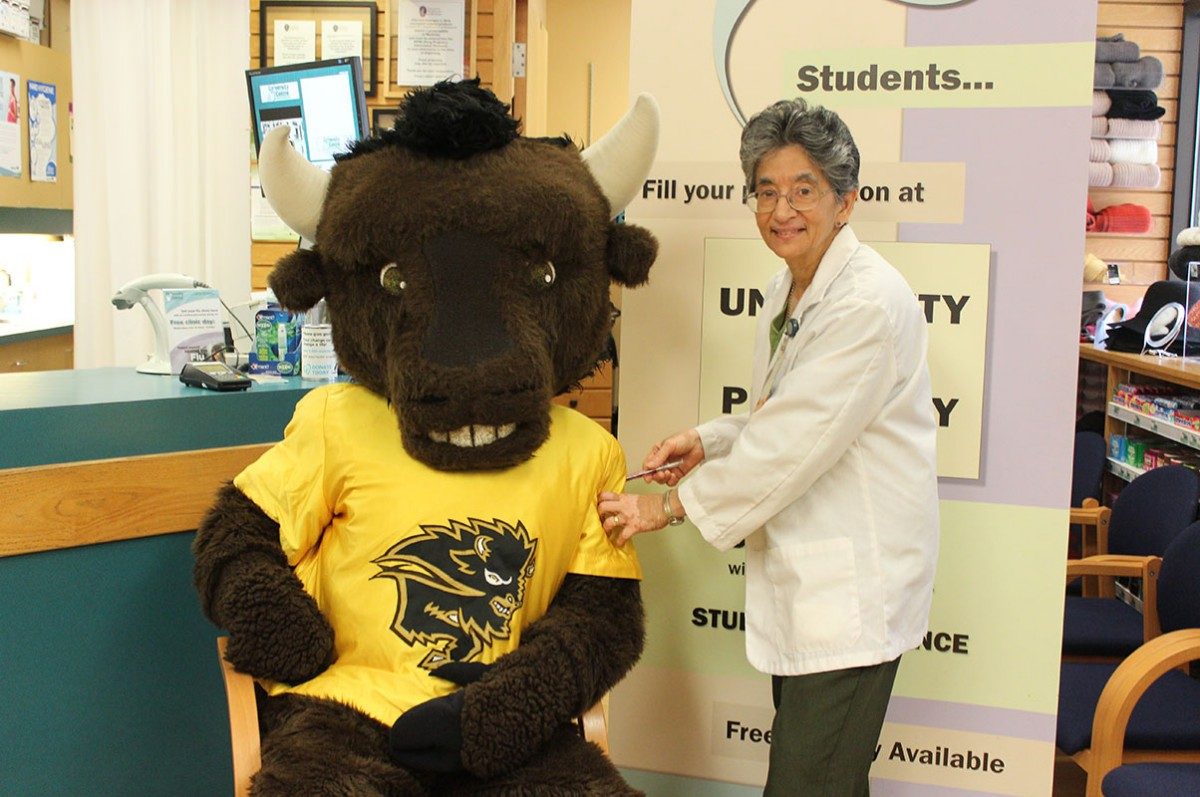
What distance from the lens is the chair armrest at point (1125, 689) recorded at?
210cm

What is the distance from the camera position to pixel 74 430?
197 cm

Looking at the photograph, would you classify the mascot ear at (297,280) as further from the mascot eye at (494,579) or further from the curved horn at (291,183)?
the mascot eye at (494,579)

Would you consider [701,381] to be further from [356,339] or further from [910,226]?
[356,339]

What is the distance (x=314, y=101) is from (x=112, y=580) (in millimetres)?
1606

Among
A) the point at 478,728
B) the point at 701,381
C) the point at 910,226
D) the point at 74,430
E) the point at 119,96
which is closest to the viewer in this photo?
the point at 478,728

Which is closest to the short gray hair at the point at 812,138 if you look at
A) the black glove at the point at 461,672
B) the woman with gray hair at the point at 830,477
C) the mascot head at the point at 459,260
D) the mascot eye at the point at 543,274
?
the woman with gray hair at the point at 830,477

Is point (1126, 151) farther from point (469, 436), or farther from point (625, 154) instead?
point (469, 436)

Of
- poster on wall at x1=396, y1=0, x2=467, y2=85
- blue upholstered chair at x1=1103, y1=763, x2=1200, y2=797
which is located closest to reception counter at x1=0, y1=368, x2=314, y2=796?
blue upholstered chair at x1=1103, y1=763, x2=1200, y2=797

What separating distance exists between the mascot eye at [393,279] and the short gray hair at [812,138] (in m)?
0.61

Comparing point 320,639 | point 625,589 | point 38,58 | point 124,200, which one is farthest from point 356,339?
point 38,58

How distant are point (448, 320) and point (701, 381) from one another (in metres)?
0.78

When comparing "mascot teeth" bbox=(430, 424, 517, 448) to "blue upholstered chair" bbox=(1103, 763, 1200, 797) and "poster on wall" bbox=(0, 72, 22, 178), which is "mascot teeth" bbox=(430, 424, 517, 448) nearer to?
"blue upholstered chair" bbox=(1103, 763, 1200, 797)

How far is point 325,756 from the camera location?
155cm

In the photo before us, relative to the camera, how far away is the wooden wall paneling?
5.20m
